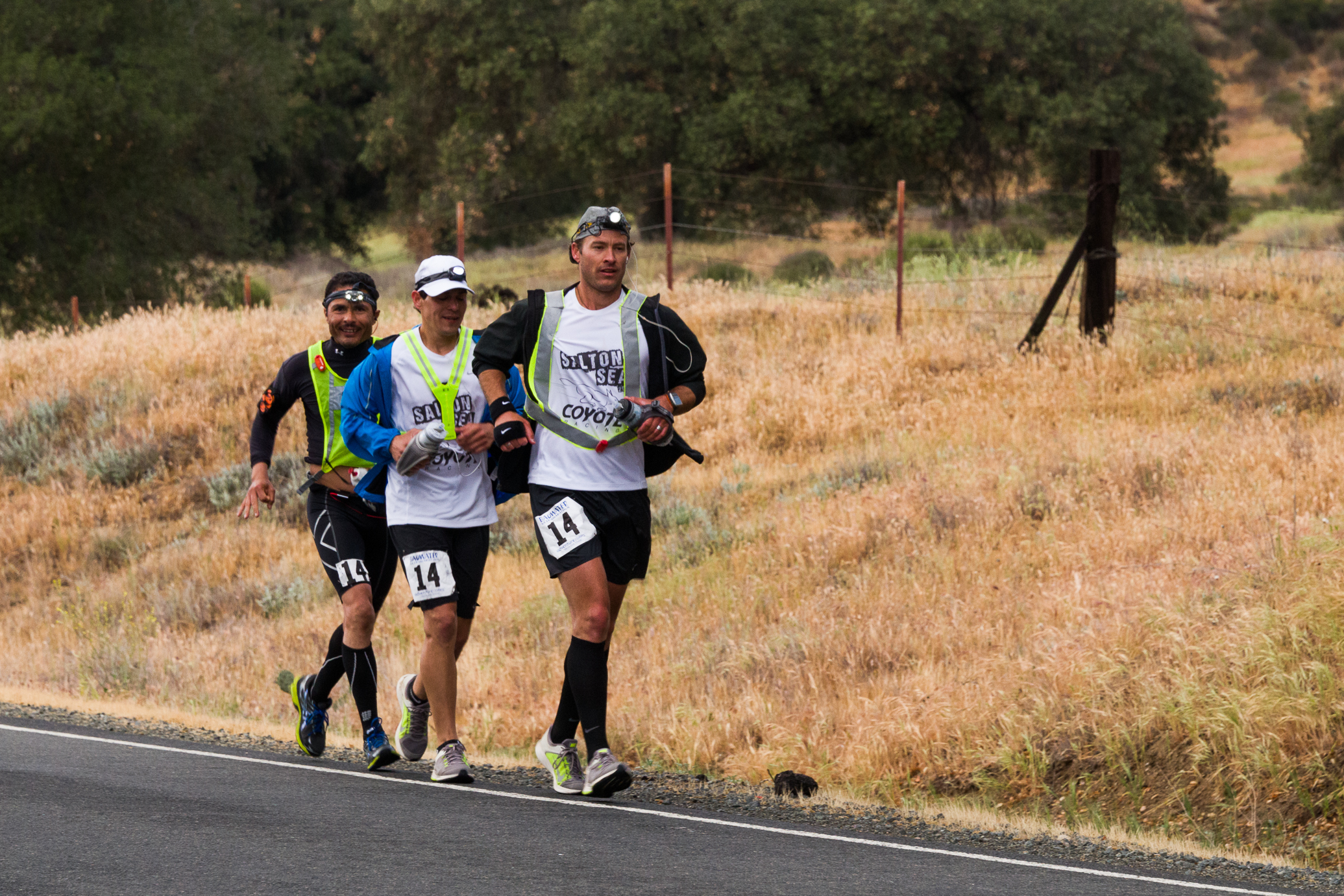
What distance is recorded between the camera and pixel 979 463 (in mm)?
12016

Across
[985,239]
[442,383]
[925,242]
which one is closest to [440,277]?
[442,383]

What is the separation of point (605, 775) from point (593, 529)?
0.97 m

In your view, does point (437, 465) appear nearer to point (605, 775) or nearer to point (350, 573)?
point (350, 573)

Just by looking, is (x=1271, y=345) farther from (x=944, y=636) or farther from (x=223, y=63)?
(x=223, y=63)

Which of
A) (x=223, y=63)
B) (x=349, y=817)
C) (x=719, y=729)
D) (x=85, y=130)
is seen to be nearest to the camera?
(x=349, y=817)

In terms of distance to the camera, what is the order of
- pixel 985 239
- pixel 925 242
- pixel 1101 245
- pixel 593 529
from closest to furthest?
pixel 593 529, pixel 1101 245, pixel 985 239, pixel 925 242

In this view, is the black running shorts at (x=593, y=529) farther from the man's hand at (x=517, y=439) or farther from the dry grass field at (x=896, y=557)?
the dry grass field at (x=896, y=557)

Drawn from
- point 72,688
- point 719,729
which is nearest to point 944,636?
point 719,729

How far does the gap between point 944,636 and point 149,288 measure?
89.1 ft

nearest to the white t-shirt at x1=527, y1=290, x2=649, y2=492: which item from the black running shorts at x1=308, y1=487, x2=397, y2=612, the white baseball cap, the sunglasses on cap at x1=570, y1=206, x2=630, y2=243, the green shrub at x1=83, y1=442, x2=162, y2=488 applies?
the sunglasses on cap at x1=570, y1=206, x2=630, y2=243

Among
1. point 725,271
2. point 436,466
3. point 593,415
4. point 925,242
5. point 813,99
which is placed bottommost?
point 436,466

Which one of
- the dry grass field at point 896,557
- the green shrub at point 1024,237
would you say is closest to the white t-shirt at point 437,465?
the dry grass field at point 896,557

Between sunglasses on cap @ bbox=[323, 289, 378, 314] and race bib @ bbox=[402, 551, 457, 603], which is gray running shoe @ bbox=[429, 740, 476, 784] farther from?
sunglasses on cap @ bbox=[323, 289, 378, 314]

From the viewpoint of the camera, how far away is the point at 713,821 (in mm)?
6066
